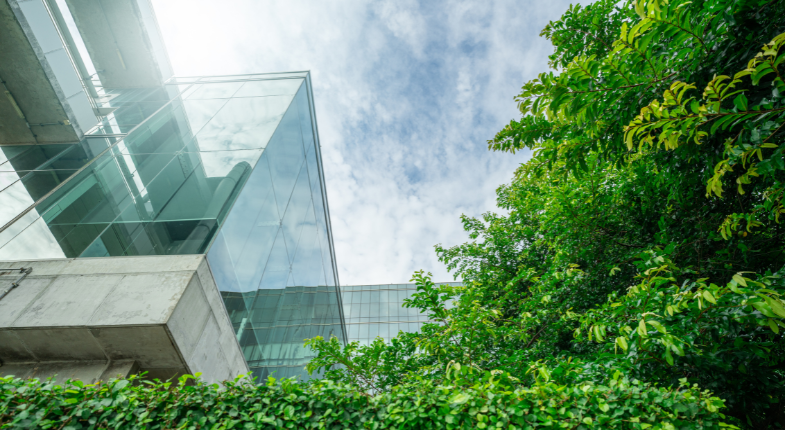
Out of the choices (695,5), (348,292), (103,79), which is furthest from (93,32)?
(348,292)

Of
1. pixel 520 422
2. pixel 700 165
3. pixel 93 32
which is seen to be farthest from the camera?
pixel 93 32

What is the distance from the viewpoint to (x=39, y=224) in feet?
20.1

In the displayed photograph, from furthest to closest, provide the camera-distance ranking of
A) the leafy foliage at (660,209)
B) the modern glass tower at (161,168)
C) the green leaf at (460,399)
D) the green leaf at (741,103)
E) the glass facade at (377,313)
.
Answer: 1. the glass facade at (377,313)
2. the modern glass tower at (161,168)
3. the green leaf at (460,399)
4. the leafy foliage at (660,209)
5. the green leaf at (741,103)

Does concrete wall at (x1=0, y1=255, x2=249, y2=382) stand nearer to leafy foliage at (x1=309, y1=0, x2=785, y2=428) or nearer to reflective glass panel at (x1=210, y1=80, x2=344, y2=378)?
reflective glass panel at (x1=210, y1=80, x2=344, y2=378)

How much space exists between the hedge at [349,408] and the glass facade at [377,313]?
25.3 m

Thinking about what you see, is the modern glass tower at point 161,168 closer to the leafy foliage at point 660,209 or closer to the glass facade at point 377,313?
the leafy foliage at point 660,209

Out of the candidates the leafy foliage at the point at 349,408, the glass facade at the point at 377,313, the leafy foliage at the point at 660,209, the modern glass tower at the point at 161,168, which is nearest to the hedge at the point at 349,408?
the leafy foliage at the point at 349,408

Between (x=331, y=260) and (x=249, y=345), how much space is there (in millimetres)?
9896

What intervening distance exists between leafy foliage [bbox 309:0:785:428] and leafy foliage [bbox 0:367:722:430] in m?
0.37

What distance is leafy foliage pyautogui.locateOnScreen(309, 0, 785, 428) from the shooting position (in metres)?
2.47

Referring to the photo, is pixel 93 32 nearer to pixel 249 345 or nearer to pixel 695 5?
pixel 249 345

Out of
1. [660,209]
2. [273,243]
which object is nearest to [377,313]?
[273,243]

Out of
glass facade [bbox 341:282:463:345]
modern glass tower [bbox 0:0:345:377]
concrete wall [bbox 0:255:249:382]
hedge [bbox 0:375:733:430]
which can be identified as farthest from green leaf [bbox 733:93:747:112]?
glass facade [bbox 341:282:463:345]

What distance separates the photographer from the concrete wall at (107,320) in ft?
14.6
